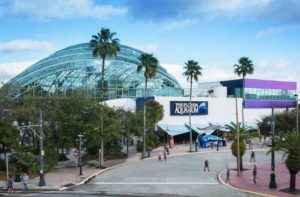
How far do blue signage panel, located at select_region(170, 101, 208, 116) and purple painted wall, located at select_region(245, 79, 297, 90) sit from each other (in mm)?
18693

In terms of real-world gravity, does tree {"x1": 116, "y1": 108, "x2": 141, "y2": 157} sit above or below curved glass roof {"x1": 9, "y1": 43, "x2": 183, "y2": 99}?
below

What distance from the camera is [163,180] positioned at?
1972 inches

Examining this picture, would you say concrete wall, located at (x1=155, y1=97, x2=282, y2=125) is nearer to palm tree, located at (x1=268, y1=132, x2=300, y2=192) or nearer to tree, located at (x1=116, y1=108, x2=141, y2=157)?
tree, located at (x1=116, y1=108, x2=141, y2=157)

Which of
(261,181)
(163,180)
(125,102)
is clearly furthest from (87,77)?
(261,181)

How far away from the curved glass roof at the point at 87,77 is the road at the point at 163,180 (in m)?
36.2

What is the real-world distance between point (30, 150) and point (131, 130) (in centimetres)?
2049

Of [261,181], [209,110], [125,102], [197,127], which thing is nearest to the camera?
[261,181]

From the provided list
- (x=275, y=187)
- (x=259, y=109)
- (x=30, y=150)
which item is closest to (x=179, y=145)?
(x=259, y=109)

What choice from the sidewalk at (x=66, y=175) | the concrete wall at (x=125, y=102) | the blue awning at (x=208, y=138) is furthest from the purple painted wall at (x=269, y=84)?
the sidewalk at (x=66, y=175)

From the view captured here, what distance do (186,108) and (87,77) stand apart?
21.2 m

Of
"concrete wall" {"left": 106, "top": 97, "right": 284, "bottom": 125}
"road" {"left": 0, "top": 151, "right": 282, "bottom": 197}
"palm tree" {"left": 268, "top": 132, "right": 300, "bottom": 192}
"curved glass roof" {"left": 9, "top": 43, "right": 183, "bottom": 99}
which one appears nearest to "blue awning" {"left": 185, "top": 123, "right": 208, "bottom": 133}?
"concrete wall" {"left": 106, "top": 97, "right": 284, "bottom": 125}

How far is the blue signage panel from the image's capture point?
98812mm

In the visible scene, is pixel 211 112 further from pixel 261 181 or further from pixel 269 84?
pixel 261 181

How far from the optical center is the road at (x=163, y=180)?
42.3m
